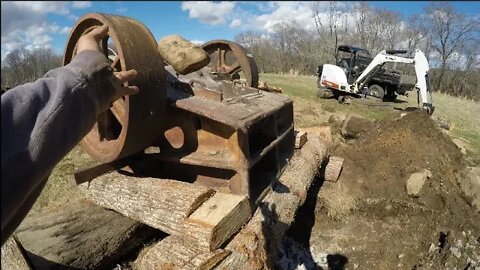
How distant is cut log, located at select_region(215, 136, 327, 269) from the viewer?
148 inches

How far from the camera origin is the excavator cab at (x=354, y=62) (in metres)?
14.7

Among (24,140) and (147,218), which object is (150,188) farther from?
(24,140)

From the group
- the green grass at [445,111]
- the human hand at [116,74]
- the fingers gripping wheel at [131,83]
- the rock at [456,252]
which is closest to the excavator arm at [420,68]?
the green grass at [445,111]

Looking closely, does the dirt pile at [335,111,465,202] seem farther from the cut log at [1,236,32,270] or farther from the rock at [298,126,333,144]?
Result: the cut log at [1,236,32,270]

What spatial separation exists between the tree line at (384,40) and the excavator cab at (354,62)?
146cm

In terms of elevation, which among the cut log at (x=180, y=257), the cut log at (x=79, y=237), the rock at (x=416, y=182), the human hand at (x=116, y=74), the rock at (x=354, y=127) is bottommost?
the rock at (x=416, y=182)

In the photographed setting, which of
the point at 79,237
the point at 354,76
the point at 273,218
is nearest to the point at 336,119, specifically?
the point at 354,76

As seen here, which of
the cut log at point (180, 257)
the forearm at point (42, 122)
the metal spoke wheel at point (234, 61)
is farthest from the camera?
the metal spoke wheel at point (234, 61)

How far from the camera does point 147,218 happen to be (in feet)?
14.3

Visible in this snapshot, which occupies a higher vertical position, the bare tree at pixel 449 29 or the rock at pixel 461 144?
the bare tree at pixel 449 29

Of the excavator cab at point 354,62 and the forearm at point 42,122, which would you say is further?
the excavator cab at point 354,62

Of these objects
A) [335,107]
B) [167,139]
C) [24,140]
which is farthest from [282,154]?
[335,107]

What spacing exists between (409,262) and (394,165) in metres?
2.43

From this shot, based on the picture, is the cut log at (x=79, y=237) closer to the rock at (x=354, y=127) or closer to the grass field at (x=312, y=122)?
the grass field at (x=312, y=122)
